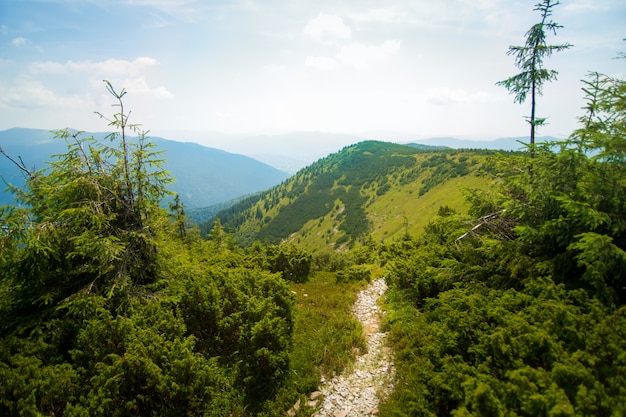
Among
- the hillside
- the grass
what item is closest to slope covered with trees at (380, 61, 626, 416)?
the grass

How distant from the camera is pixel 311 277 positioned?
66.4 ft

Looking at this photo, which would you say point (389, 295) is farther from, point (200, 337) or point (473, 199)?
point (200, 337)

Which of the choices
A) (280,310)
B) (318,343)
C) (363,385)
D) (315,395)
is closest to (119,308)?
(280,310)

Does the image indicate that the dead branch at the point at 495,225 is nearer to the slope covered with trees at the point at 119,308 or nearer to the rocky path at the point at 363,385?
the rocky path at the point at 363,385

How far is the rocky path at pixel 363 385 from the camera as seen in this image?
300 inches

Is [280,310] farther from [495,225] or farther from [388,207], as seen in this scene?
[388,207]

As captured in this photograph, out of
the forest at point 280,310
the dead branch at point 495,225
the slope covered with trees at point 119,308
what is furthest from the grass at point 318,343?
the dead branch at point 495,225

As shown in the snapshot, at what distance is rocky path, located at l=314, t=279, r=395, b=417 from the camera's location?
761cm

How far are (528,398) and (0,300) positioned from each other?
503 inches

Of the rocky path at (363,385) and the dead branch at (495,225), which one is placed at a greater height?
the dead branch at (495,225)

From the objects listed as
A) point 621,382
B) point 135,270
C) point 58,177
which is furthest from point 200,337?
point 621,382

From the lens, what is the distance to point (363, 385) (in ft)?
27.9

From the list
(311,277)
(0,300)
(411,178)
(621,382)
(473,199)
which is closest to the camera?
(621,382)

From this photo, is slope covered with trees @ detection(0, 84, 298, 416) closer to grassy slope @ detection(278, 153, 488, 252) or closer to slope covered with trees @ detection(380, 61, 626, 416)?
slope covered with trees @ detection(380, 61, 626, 416)
